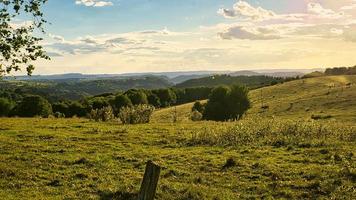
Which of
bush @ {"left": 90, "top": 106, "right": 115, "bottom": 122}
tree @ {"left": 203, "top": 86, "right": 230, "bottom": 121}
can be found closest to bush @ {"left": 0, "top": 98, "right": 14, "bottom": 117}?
tree @ {"left": 203, "top": 86, "right": 230, "bottom": 121}

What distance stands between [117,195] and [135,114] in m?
27.0

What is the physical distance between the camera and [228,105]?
8581 cm

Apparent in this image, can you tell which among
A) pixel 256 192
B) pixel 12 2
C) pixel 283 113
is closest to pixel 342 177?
pixel 256 192

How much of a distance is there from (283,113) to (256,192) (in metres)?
67.0

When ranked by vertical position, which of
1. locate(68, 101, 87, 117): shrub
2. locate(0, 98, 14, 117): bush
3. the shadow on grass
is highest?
the shadow on grass

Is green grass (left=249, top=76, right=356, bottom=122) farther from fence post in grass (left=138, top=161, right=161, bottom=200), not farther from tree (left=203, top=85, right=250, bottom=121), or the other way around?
fence post in grass (left=138, top=161, right=161, bottom=200)

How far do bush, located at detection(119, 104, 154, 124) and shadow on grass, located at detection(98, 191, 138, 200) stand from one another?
84.4ft

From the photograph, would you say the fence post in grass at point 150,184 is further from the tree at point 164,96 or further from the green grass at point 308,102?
the tree at point 164,96

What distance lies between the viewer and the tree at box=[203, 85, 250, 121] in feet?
279

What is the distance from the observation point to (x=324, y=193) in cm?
1510

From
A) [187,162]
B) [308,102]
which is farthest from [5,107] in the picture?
[187,162]

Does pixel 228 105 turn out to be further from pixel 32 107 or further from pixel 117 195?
pixel 117 195

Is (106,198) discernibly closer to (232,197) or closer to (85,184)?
(85,184)

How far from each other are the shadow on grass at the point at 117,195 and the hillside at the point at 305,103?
1780 inches
